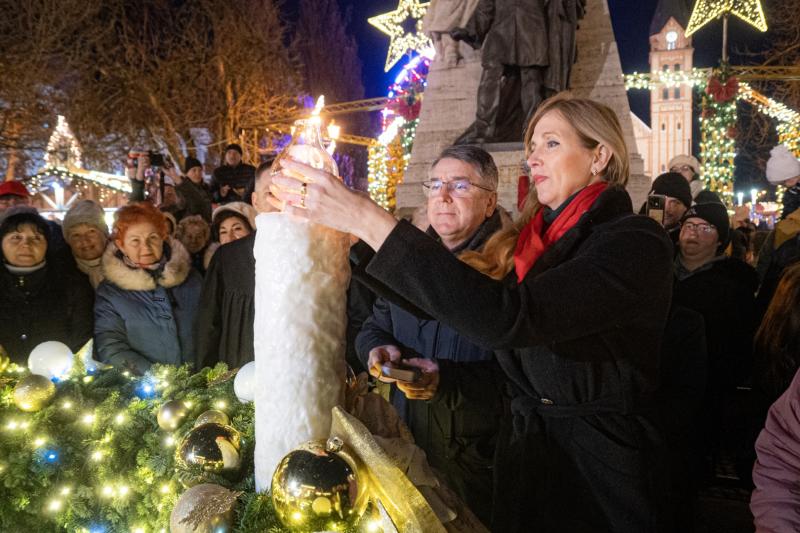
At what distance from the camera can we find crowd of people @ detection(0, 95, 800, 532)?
3.65ft

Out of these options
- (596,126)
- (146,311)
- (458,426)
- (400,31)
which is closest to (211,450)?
(458,426)

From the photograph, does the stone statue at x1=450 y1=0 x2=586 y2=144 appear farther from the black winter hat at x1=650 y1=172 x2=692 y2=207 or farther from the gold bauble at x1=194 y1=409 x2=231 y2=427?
the gold bauble at x1=194 y1=409 x2=231 y2=427

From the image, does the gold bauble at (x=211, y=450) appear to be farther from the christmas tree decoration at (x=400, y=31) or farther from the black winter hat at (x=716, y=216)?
the christmas tree decoration at (x=400, y=31)

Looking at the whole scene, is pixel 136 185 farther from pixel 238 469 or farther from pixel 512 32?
pixel 238 469

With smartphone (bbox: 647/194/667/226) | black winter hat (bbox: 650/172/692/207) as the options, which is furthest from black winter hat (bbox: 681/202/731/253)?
black winter hat (bbox: 650/172/692/207)

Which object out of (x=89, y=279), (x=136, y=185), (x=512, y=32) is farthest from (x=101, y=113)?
(x=89, y=279)

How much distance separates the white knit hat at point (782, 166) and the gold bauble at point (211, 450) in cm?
566

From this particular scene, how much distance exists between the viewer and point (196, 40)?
19.8m

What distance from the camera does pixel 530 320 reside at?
1.08 meters

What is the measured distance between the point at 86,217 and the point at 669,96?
243 ft

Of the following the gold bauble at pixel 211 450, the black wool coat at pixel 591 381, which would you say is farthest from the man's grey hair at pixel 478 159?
the gold bauble at pixel 211 450

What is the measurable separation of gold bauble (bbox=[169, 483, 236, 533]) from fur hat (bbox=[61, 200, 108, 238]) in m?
3.38

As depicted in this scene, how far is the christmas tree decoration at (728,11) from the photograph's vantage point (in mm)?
12031

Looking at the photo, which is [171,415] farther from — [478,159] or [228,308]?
[228,308]
